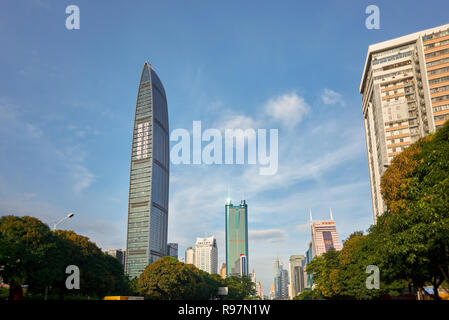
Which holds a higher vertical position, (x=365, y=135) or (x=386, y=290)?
(x=365, y=135)

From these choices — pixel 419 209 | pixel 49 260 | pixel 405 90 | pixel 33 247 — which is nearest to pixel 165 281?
pixel 49 260

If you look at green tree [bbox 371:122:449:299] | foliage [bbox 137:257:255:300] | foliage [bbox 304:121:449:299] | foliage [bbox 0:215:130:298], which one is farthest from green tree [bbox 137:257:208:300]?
green tree [bbox 371:122:449:299]

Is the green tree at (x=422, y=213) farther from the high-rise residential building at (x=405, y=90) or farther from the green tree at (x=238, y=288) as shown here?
the green tree at (x=238, y=288)

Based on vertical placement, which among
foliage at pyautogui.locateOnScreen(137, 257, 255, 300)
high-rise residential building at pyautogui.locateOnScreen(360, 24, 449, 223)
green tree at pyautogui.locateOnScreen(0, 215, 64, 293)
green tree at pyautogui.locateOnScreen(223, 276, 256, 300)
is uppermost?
high-rise residential building at pyautogui.locateOnScreen(360, 24, 449, 223)

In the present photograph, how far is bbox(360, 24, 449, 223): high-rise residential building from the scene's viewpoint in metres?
87.9

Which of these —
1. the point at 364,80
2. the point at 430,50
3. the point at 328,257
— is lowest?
the point at 328,257

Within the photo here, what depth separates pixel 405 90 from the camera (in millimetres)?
99812

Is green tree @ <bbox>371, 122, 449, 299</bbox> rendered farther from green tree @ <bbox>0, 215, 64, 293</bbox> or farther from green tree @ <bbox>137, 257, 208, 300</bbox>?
green tree @ <bbox>137, 257, 208, 300</bbox>

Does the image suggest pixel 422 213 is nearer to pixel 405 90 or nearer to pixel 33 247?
pixel 33 247

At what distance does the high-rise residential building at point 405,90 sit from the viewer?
289 feet
